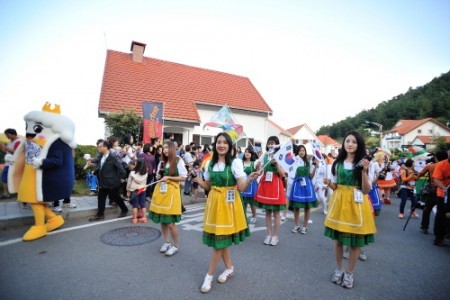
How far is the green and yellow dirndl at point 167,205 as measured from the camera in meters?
3.70

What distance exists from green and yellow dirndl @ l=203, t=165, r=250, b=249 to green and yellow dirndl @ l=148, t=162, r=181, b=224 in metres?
0.95

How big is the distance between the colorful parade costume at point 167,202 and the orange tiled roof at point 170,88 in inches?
423

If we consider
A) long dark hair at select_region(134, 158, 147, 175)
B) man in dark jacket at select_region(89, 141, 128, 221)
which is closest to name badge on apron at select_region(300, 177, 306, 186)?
long dark hair at select_region(134, 158, 147, 175)

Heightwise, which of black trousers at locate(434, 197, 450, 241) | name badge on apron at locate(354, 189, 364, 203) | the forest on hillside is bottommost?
black trousers at locate(434, 197, 450, 241)

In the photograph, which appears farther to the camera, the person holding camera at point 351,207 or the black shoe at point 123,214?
the black shoe at point 123,214

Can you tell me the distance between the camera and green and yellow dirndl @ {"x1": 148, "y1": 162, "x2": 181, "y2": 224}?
12.1 ft

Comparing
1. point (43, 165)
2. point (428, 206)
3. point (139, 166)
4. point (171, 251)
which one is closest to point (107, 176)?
point (139, 166)

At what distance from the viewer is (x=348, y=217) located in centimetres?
295

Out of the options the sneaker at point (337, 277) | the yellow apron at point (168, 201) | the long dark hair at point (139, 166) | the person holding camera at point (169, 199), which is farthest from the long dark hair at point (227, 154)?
the long dark hair at point (139, 166)

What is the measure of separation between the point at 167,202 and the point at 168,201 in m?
0.02

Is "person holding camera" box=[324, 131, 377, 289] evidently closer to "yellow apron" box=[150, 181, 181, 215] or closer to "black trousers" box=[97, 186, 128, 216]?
"yellow apron" box=[150, 181, 181, 215]

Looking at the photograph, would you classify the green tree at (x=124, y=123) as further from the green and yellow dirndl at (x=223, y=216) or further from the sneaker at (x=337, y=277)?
the sneaker at (x=337, y=277)

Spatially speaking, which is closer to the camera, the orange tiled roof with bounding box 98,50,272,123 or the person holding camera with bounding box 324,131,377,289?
the person holding camera with bounding box 324,131,377,289

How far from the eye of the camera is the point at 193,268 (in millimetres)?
3344
